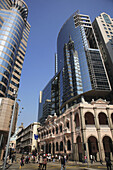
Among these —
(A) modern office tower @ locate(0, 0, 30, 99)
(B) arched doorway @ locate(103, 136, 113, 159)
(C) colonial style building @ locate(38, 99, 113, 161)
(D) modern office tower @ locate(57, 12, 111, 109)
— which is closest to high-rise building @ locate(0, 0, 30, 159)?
(A) modern office tower @ locate(0, 0, 30, 99)

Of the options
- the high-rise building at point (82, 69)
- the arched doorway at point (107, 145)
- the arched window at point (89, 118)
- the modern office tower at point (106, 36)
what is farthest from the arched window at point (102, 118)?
the modern office tower at point (106, 36)

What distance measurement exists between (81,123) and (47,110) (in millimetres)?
68172

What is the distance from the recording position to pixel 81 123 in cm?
2717

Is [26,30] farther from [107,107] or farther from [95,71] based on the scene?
[107,107]

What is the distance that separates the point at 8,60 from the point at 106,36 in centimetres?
5300

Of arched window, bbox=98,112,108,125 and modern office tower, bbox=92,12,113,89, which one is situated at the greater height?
modern office tower, bbox=92,12,113,89

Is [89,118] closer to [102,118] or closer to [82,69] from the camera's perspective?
[102,118]

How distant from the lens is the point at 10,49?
41.8 metres

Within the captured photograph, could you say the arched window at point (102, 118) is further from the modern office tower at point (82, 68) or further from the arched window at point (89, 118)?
the modern office tower at point (82, 68)

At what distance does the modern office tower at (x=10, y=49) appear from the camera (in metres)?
38.7

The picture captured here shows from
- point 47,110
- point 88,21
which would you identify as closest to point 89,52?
point 88,21

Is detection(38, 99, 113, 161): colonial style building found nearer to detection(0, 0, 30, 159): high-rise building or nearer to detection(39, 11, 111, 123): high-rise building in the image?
detection(0, 0, 30, 159): high-rise building

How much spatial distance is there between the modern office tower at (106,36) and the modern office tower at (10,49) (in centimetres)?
4084

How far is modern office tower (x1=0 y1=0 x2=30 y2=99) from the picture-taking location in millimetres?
38656
